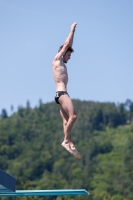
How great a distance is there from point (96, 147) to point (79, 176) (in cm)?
3223

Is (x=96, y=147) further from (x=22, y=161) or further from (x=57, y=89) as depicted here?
(x=57, y=89)

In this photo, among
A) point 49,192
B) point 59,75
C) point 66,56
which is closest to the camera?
point 59,75

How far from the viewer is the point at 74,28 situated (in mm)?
21625

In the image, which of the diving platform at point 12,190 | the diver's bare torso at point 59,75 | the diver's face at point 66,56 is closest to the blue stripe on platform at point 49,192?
the diving platform at point 12,190

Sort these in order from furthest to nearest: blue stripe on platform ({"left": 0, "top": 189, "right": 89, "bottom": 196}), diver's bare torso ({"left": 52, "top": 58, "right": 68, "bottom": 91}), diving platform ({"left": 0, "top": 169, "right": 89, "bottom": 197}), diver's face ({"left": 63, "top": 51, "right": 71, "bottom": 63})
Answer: blue stripe on platform ({"left": 0, "top": 189, "right": 89, "bottom": 196}) < diving platform ({"left": 0, "top": 169, "right": 89, "bottom": 197}) < diver's face ({"left": 63, "top": 51, "right": 71, "bottom": 63}) < diver's bare torso ({"left": 52, "top": 58, "right": 68, "bottom": 91})

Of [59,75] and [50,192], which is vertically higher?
[59,75]

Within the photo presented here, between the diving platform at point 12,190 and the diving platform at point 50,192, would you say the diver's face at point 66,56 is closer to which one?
the diving platform at point 12,190

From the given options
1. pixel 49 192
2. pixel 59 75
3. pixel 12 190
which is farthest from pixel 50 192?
pixel 59 75

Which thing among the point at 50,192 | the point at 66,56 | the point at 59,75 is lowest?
the point at 50,192

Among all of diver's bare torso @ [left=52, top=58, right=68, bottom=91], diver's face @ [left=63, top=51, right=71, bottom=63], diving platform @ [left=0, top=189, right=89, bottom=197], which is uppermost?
diver's face @ [left=63, top=51, right=71, bottom=63]

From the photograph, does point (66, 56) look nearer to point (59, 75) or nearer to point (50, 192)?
point (59, 75)

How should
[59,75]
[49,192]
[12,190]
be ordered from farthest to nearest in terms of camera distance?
[49,192], [12,190], [59,75]

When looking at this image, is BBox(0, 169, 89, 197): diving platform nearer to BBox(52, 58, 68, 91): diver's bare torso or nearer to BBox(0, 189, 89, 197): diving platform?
BBox(0, 189, 89, 197): diving platform

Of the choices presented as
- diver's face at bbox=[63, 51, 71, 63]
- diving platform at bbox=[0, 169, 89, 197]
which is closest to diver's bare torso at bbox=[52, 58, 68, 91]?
diver's face at bbox=[63, 51, 71, 63]
